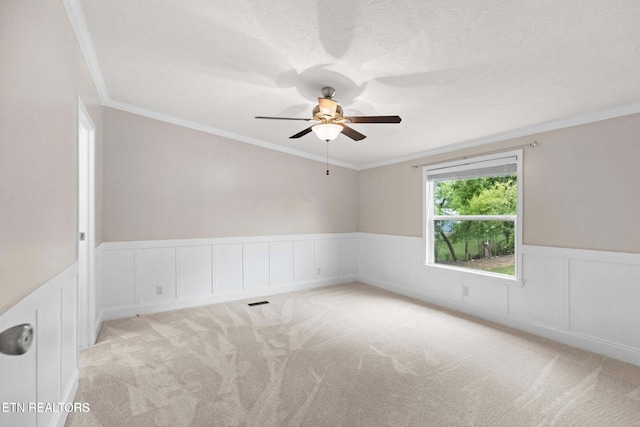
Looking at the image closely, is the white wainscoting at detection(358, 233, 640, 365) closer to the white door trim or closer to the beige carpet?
the beige carpet

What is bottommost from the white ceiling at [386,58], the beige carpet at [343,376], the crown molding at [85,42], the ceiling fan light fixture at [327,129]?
the beige carpet at [343,376]

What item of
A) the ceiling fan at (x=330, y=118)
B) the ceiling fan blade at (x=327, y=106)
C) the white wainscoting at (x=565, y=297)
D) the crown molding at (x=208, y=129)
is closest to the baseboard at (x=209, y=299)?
the white wainscoting at (x=565, y=297)

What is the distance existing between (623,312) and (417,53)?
3.01 meters

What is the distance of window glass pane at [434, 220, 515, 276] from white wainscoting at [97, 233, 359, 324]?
6.22 ft

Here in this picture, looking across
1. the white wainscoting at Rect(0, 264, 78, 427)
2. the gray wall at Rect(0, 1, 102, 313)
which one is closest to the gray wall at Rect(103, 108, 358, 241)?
the gray wall at Rect(0, 1, 102, 313)

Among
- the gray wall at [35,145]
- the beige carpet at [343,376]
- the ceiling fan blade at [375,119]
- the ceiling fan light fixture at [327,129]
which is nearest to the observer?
the gray wall at [35,145]

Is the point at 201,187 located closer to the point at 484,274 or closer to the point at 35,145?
the point at 35,145

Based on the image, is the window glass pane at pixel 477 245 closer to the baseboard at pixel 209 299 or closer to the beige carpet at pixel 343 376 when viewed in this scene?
the beige carpet at pixel 343 376

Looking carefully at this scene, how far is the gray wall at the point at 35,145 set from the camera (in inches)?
47.5

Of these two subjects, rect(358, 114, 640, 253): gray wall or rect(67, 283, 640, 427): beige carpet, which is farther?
rect(358, 114, 640, 253): gray wall

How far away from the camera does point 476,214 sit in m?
4.08

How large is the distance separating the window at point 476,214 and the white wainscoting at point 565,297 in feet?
0.72

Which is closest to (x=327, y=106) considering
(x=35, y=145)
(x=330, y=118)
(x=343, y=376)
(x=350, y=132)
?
(x=330, y=118)

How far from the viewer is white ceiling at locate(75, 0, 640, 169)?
1810 millimetres
